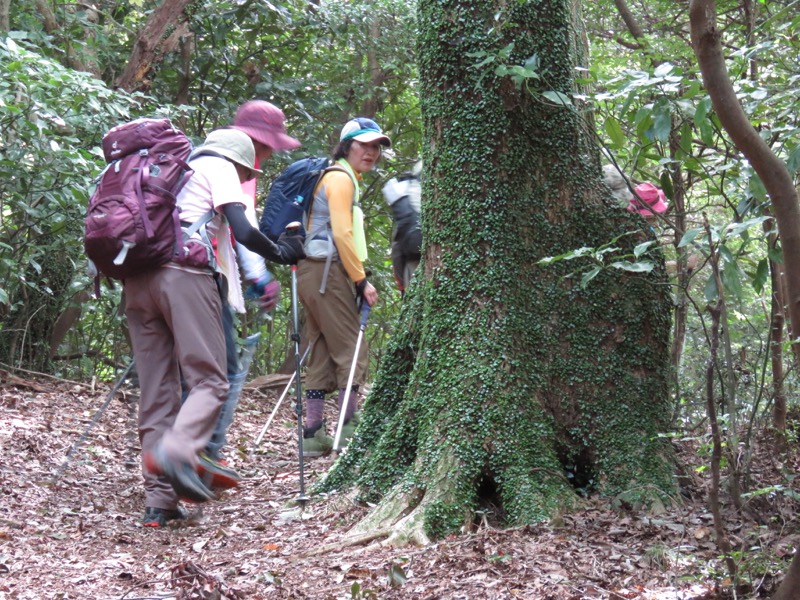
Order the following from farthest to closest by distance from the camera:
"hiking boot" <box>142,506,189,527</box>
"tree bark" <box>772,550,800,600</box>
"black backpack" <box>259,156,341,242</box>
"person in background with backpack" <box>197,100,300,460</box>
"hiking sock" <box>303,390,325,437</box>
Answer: "hiking sock" <box>303,390,325,437</box> → "black backpack" <box>259,156,341,242</box> → "person in background with backpack" <box>197,100,300,460</box> → "hiking boot" <box>142,506,189,527</box> → "tree bark" <box>772,550,800,600</box>

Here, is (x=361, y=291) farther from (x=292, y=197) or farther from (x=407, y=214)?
(x=292, y=197)

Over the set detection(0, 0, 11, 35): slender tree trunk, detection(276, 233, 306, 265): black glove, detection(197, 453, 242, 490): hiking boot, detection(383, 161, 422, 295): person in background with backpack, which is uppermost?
detection(0, 0, 11, 35): slender tree trunk

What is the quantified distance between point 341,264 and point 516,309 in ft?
8.37

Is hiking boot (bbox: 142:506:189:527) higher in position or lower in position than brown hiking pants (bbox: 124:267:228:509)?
lower

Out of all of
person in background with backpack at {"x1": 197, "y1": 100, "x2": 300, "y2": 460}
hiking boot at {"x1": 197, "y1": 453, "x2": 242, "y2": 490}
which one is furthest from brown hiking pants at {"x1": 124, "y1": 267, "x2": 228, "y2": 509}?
person in background with backpack at {"x1": 197, "y1": 100, "x2": 300, "y2": 460}

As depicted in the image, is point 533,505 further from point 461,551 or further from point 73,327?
point 73,327

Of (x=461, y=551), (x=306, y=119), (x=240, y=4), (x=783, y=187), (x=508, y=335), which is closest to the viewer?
(x=783, y=187)

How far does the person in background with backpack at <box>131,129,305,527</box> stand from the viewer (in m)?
4.65

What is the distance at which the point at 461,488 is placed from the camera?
417 centimetres

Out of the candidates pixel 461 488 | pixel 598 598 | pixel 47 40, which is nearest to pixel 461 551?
pixel 461 488

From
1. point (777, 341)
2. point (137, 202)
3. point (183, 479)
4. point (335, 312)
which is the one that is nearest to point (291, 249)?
point (335, 312)

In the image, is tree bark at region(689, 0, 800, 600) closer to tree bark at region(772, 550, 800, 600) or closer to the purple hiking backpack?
tree bark at region(772, 550, 800, 600)

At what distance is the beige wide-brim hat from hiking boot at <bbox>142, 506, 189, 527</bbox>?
6.95ft

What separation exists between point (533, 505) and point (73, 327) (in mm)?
7611
